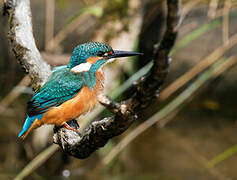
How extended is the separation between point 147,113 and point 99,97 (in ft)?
13.7

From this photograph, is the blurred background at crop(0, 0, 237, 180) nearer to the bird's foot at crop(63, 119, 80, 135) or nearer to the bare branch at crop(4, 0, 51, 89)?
the bird's foot at crop(63, 119, 80, 135)

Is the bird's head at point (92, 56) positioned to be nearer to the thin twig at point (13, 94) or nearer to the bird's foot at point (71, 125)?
the bird's foot at point (71, 125)

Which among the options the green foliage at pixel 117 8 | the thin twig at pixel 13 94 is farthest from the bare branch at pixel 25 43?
the green foliage at pixel 117 8

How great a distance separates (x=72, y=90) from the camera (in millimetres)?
2061

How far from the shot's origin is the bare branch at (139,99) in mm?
854

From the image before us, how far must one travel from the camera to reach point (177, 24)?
33.5 inches

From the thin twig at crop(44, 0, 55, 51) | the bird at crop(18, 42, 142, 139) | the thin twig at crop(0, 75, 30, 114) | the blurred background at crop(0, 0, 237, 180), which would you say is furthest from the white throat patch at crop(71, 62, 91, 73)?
the thin twig at crop(44, 0, 55, 51)

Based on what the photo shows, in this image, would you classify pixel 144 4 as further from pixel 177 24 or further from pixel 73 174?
pixel 177 24

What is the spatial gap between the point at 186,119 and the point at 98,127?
153 inches

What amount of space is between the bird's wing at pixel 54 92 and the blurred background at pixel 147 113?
3.78ft

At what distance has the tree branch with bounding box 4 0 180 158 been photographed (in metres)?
0.88

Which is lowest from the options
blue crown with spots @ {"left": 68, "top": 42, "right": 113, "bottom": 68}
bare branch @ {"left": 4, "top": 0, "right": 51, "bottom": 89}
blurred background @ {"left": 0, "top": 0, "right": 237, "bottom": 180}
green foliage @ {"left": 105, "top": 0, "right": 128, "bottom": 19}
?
blurred background @ {"left": 0, "top": 0, "right": 237, "bottom": 180}

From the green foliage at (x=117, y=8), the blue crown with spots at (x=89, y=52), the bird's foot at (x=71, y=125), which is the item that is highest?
the blue crown with spots at (x=89, y=52)

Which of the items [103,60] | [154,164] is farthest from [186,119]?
[103,60]
